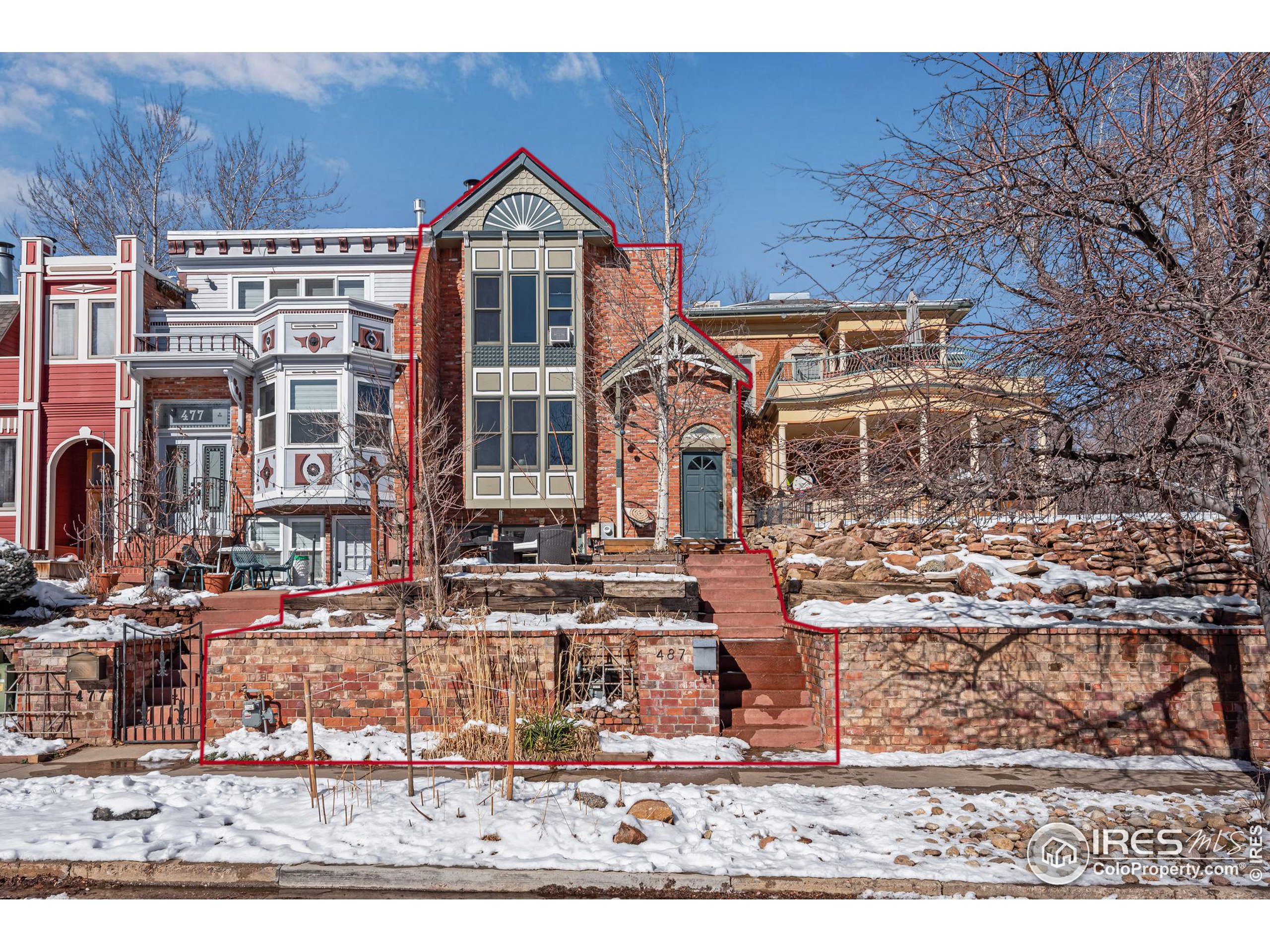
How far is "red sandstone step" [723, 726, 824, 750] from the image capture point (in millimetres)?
9109

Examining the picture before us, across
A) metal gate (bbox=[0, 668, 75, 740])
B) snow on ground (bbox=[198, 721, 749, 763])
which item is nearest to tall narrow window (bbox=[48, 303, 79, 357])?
metal gate (bbox=[0, 668, 75, 740])

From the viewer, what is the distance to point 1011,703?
8820 mm

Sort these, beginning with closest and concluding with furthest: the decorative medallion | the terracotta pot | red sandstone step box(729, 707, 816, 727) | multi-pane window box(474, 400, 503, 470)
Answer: red sandstone step box(729, 707, 816, 727) < the terracotta pot < the decorative medallion < multi-pane window box(474, 400, 503, 470)

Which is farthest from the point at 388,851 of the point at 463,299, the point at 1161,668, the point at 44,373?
the point at 44,373

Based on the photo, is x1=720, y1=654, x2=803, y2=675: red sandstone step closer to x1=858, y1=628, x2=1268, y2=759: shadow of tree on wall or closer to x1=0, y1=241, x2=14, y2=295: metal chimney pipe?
x1=858, y1=628, x2=1268, y2=759: shadow of tree on wall

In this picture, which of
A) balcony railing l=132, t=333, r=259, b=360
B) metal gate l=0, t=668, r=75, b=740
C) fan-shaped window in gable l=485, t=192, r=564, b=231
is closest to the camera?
metal gate l=0, t=668, r=75, b=740

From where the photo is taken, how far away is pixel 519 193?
20922mm

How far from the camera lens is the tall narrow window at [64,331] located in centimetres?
1948

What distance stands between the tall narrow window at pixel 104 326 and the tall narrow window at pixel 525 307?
946 cm

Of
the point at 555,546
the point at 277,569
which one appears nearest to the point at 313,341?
the point at 277,569

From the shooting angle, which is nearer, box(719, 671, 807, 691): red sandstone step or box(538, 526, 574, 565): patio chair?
box(719, 671, 807, 691): red sandstone step

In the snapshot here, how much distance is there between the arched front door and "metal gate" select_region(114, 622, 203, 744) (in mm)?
11796

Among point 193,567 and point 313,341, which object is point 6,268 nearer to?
point 313,341

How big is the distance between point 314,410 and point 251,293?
15.5 feet
